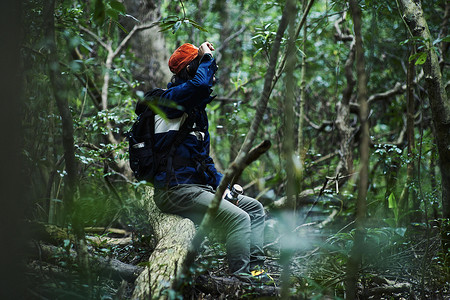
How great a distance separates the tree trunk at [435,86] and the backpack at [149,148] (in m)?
2.16

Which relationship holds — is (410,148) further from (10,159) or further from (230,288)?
(10,159)

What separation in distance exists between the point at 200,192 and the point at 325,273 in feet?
4.40

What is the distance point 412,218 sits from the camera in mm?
4816

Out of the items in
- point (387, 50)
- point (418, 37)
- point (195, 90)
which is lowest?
point (195, 90)

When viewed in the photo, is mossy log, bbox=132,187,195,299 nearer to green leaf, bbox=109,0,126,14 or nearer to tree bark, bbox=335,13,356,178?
green leaf, bbox=109,0,126,14

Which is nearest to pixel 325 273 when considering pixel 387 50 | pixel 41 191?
pixel 41 191

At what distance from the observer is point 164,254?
2.78 meters

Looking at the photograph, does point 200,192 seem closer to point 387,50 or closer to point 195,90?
point 195,90

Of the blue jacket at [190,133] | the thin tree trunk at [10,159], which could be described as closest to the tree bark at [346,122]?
the blue jacket at [190,133]

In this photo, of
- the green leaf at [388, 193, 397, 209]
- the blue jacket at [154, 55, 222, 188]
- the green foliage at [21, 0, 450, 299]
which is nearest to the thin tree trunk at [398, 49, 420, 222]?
the green foliage at [21, 0, 450, 299]

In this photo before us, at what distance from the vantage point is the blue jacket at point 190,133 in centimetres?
329

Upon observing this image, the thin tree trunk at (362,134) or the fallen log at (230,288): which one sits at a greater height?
the thin tree trunk at (362,134)

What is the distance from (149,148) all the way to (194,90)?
634mm

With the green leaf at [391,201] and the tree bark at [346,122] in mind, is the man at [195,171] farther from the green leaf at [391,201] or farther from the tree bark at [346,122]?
the tree bark at [346,122]
